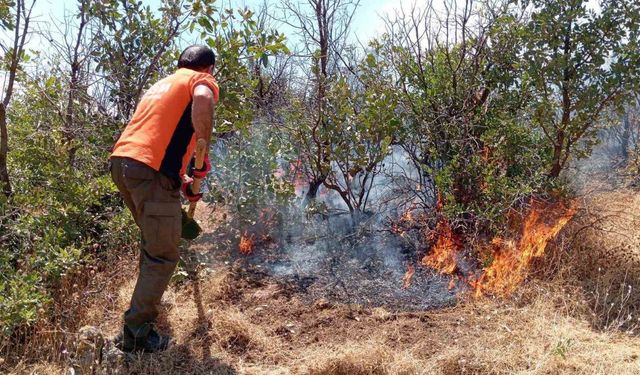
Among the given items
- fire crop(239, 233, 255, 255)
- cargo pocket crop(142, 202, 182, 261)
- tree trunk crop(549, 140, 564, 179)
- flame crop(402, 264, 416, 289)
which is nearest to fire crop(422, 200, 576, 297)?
flame crop(402, 264, 416, 289)

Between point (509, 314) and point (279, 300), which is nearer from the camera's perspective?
point (509, 314)

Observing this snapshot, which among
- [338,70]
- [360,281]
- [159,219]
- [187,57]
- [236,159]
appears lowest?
[360,281]

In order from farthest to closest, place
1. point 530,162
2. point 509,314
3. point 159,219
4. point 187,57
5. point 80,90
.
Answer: point 530,162 < point 80,90 < point 509,314 < point 187,57 < point 159,219

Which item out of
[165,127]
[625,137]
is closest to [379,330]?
[165,127]

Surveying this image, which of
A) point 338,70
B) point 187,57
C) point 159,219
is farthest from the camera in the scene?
point 338,70

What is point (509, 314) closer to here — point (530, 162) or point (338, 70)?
point (530, 162)

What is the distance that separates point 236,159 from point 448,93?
2.25 m

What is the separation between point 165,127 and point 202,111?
0.27 metres

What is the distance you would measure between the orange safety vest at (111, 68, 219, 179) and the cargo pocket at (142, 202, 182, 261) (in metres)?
0.21

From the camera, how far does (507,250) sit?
4.39 m

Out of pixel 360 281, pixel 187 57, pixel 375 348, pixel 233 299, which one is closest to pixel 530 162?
pixel 360 281

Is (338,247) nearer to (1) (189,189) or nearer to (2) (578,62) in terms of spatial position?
(1) (189,189)

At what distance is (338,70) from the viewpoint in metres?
6.12

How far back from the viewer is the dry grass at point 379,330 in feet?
10.6
